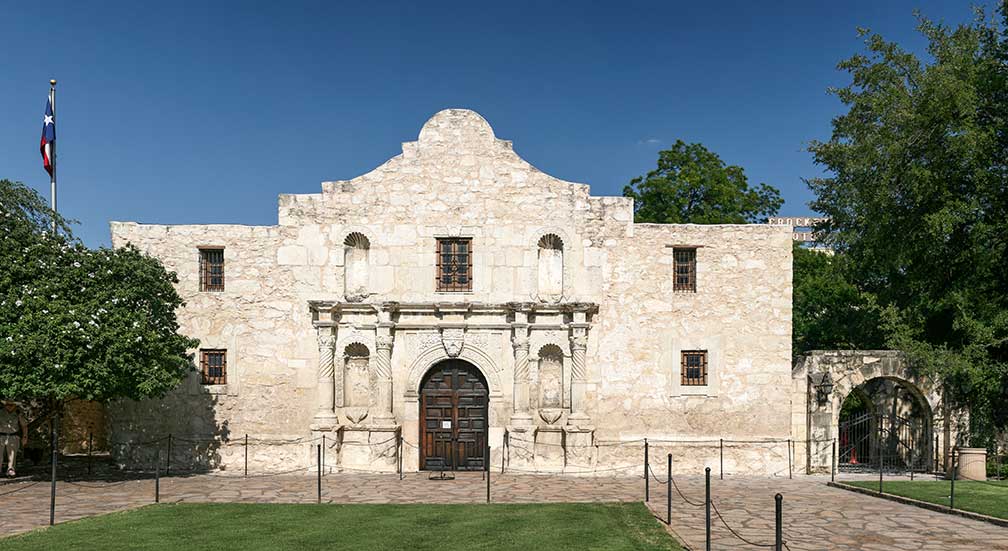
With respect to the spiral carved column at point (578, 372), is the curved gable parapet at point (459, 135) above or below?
above

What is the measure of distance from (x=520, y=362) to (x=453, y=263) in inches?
121

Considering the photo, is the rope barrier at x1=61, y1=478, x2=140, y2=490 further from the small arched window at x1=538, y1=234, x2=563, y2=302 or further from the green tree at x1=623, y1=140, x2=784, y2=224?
the green tree at x1=623, y1=140, x2=784, y2=224

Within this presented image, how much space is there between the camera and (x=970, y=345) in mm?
19109

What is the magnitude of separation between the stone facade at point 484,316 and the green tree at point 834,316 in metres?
7.77

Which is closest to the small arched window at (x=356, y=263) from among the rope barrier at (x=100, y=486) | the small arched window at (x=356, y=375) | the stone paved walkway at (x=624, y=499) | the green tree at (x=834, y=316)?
the small arched window at (x=356, y=375)

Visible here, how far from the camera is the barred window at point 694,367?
19.8 meters

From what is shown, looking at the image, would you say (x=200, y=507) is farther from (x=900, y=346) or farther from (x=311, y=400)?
(x=900, y=346)

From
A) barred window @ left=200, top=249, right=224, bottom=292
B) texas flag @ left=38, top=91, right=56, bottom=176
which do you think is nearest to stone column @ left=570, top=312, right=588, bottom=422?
barred window @ left=200, top=249, right=224, bottom=292

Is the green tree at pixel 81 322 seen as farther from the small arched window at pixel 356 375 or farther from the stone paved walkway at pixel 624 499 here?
the small arched window at pixel 356 375

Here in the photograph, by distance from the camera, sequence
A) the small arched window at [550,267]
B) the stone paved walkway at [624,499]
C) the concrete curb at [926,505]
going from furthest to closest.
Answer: the small arched window at [550,267] → the concrete curb at [926,505] → the stone paved walkway at [624,499]

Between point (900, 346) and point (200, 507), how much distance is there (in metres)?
16.7

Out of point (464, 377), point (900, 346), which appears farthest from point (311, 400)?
point (900, 346)

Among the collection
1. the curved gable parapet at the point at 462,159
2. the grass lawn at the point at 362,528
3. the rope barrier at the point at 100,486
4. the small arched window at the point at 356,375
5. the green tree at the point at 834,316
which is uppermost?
the curved gable parapet at the point at 462,159

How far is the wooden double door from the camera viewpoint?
63.7 feet
